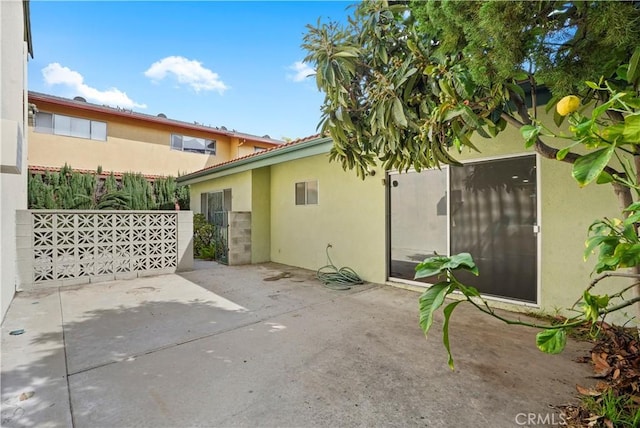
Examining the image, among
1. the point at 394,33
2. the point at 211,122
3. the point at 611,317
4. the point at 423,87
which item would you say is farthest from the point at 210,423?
the point at 211,122

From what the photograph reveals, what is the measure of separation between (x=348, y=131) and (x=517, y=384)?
9.61ft

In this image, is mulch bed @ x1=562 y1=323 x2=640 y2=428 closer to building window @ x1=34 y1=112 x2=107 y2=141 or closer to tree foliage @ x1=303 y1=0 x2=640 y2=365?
tree foliage @ x1=303 y1=0 x2=640 y2=365

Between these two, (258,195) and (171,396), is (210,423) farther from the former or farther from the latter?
(258,195)

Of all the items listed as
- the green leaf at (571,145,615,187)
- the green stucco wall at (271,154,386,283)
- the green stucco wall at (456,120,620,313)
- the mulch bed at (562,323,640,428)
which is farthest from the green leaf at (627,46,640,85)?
the green stucco wall at (271,154,386,283)

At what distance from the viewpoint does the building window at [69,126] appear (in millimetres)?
11383

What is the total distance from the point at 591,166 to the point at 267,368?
2.66m

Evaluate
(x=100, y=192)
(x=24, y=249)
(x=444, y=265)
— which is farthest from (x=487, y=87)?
(x=100, y=192)

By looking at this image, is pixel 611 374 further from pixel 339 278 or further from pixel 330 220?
pixel 330 220

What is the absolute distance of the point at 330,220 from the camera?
696cm

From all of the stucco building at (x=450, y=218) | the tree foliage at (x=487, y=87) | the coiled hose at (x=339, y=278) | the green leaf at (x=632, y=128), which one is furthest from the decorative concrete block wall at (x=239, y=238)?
the green leaf at (x=632, y=128)

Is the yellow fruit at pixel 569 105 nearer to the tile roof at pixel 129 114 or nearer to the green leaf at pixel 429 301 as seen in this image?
the green leaf at pixel 429 301

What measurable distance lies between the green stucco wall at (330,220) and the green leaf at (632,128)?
485cm

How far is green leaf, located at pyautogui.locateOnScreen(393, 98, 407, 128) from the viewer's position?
2.80 meters

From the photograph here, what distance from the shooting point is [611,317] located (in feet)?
11.6
